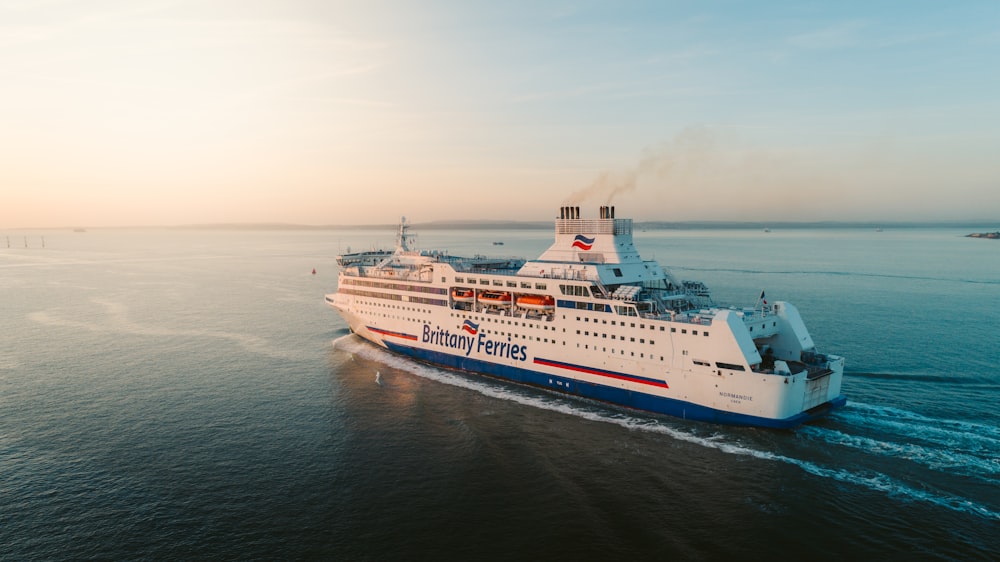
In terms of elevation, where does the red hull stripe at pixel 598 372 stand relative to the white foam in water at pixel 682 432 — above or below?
above

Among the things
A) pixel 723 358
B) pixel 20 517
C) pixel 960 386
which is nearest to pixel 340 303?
pixel 20 517

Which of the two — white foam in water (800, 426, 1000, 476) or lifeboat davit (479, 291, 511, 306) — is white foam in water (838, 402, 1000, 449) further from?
lifeboat davit (479, 291, 511, 306)

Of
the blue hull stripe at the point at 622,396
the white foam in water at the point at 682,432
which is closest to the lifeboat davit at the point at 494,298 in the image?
the blue hull stripe at the point at 622,396

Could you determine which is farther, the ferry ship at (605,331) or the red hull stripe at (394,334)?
the red hull stripe at (394,334)

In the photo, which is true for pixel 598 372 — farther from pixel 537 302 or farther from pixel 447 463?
pixel 447 463

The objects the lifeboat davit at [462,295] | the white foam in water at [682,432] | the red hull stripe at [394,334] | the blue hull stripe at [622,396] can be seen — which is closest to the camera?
the white foam in water at [682,432]

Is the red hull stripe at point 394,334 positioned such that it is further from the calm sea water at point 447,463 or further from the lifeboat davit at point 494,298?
the lifeboat davit at point 494,298

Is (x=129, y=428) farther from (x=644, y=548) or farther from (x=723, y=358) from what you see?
(x=723, y=358)
